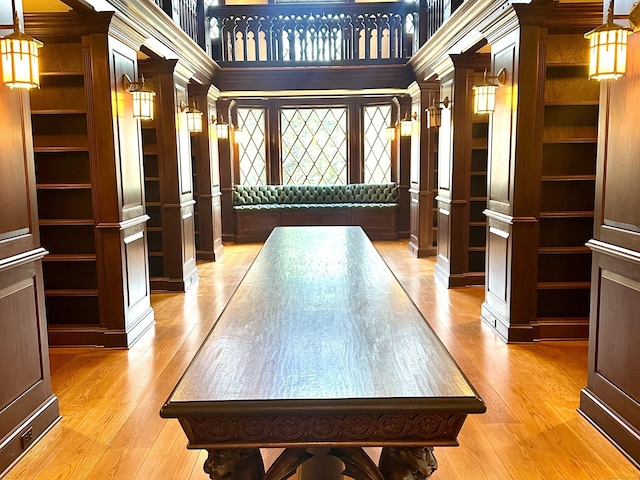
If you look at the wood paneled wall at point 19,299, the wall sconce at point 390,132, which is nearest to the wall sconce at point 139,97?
the wood paneled wall at point 19,299

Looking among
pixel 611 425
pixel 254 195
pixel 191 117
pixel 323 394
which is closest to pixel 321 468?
pixel 323 394

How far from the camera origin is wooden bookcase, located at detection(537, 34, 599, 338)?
13.4 ft

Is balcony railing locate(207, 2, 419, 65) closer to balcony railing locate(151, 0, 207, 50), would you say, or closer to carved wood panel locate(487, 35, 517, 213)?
balcony railing locate(151, 0, 207, 50)

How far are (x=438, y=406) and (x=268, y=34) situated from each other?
7443 mm

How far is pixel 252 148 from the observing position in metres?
9.77

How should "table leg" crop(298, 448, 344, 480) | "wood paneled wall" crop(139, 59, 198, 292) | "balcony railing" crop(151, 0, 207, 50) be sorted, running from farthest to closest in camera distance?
"wood paneled wall" crop(139, 59, 198, 292) → "balcony railing" crop(151, 0, 207, 50) → "table leg" crop(298, 448, 344, 480)

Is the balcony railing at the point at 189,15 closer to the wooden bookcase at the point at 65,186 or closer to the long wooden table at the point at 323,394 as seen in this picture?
the wooden bookcase at the point at 65,186

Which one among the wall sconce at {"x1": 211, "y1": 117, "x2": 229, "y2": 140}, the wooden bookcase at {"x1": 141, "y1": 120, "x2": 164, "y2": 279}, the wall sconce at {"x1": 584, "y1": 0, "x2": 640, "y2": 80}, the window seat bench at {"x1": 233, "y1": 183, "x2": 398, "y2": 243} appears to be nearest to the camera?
the wall sconce at {"x1": 584, "y1": 0, "x2": 640, "y2": 80}

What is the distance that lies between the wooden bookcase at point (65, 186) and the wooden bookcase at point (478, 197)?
367 centimetres

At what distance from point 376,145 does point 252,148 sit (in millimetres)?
2129

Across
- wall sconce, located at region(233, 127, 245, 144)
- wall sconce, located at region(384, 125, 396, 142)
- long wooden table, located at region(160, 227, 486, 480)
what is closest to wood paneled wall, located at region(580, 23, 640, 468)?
long wooden table, located at region(160, 227, 486, 480)

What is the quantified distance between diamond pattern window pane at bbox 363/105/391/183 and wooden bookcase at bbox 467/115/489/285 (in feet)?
12.8

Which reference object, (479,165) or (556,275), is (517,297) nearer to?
(556,275)

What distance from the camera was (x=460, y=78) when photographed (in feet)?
18.7
